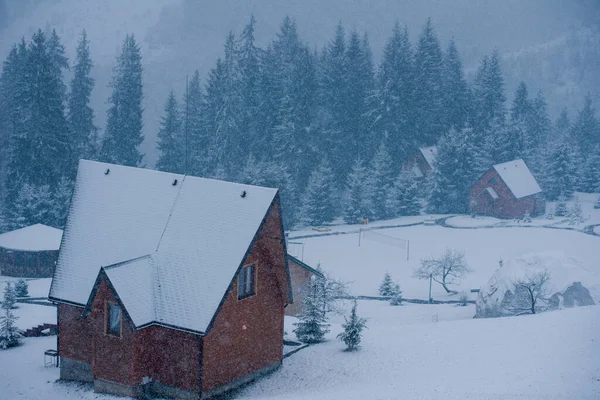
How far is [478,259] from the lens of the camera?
51125 mm

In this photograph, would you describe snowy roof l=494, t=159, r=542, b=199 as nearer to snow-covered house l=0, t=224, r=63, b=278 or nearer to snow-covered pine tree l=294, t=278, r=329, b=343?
snow-covered pine tree l=294, t=278, r=329, b=343

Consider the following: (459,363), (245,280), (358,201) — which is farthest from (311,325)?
(358,201)

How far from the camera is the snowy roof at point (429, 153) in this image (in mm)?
75250

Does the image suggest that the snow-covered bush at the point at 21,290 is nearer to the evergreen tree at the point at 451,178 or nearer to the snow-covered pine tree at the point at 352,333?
the snow-covered pine tree at the point at 352,333

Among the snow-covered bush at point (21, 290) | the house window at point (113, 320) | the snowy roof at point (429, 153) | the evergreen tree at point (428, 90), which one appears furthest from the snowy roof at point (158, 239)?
the evergreen tree at point (428, 90)

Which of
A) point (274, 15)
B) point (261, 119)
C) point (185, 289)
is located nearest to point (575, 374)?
point (185, 289)

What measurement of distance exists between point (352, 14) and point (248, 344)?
417 feet

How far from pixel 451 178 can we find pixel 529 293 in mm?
37642

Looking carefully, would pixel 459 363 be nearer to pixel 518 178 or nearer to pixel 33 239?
pixel 33 239

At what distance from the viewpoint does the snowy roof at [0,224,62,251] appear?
4938cm

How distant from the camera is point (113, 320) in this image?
23.0 metres

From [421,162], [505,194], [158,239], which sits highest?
[421,162]

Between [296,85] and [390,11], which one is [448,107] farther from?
[390,11]

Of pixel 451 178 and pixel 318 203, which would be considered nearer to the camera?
pixel 318 203
